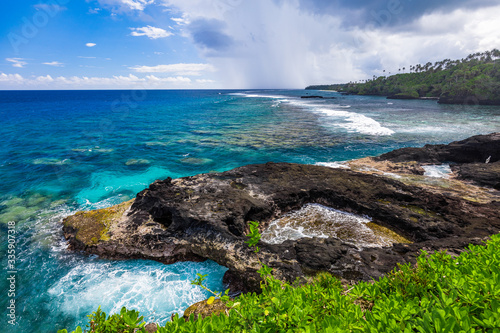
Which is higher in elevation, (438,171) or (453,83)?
(453,83)

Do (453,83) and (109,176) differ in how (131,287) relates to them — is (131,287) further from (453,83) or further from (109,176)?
(453,83)

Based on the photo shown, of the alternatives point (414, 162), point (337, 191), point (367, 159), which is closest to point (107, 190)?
point (337, 191)

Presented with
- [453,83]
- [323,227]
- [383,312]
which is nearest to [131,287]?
[323,227]

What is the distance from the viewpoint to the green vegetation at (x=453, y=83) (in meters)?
78.7

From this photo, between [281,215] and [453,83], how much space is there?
133 m

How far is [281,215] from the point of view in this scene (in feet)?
43.1

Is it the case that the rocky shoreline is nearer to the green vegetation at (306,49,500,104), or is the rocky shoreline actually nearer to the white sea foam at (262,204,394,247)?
the white sea foam at (262,204,394,247)

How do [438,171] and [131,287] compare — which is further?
[438,171]

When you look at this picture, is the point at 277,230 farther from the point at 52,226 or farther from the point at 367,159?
the point at 367,159

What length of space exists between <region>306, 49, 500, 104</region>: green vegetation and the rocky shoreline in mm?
89974

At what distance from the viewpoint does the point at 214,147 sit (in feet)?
99.5

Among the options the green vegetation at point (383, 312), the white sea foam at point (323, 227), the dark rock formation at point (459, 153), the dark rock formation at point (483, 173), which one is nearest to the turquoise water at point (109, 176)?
the white sea foam at point (323, 227)

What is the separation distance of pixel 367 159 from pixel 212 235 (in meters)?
18.4
